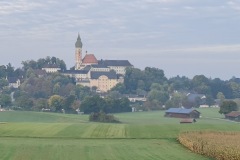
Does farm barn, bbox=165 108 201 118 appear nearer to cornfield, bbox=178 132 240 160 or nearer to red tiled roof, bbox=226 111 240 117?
red tiled roof, bbox=226 111 240 117

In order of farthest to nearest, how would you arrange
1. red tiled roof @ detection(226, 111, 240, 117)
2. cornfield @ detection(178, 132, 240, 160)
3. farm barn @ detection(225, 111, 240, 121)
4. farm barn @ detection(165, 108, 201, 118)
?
farm barn @ detection(165, 108, 201, 118) < red tiled roof @ detection(226, 111, 240, 117) < farm barn @ detection(225, 111, 240, 121) < cornfield @ detection(178, 132, 240, 160)

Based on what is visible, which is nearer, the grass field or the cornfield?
the cornfield

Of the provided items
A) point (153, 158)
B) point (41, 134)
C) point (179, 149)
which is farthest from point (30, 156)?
point (41, 134)

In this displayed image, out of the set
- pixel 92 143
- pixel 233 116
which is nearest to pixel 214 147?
pixel 92 143

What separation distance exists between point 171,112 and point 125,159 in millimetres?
106475

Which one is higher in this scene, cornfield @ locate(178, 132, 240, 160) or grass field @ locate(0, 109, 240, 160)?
cornfield @ locate(178, 132, 240, 160)

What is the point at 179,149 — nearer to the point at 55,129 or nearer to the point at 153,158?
the point at 153,158

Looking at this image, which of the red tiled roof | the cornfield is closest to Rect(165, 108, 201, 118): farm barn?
the red tiled roof

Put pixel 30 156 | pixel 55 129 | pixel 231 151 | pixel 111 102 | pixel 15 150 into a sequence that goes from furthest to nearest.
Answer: pixel 111 102, pixel 55 129, pixel 15 150, pixel 30 156, pixel 231 151

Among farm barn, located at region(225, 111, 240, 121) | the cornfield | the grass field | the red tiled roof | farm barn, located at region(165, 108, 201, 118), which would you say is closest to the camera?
the cornfield

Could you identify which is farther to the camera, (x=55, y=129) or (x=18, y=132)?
(x=55, y=129)

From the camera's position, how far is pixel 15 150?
48125 millimetres

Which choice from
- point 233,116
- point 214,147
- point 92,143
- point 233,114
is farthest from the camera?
point 233,114

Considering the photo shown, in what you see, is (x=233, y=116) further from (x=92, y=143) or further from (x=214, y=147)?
(x=214, y=147)
